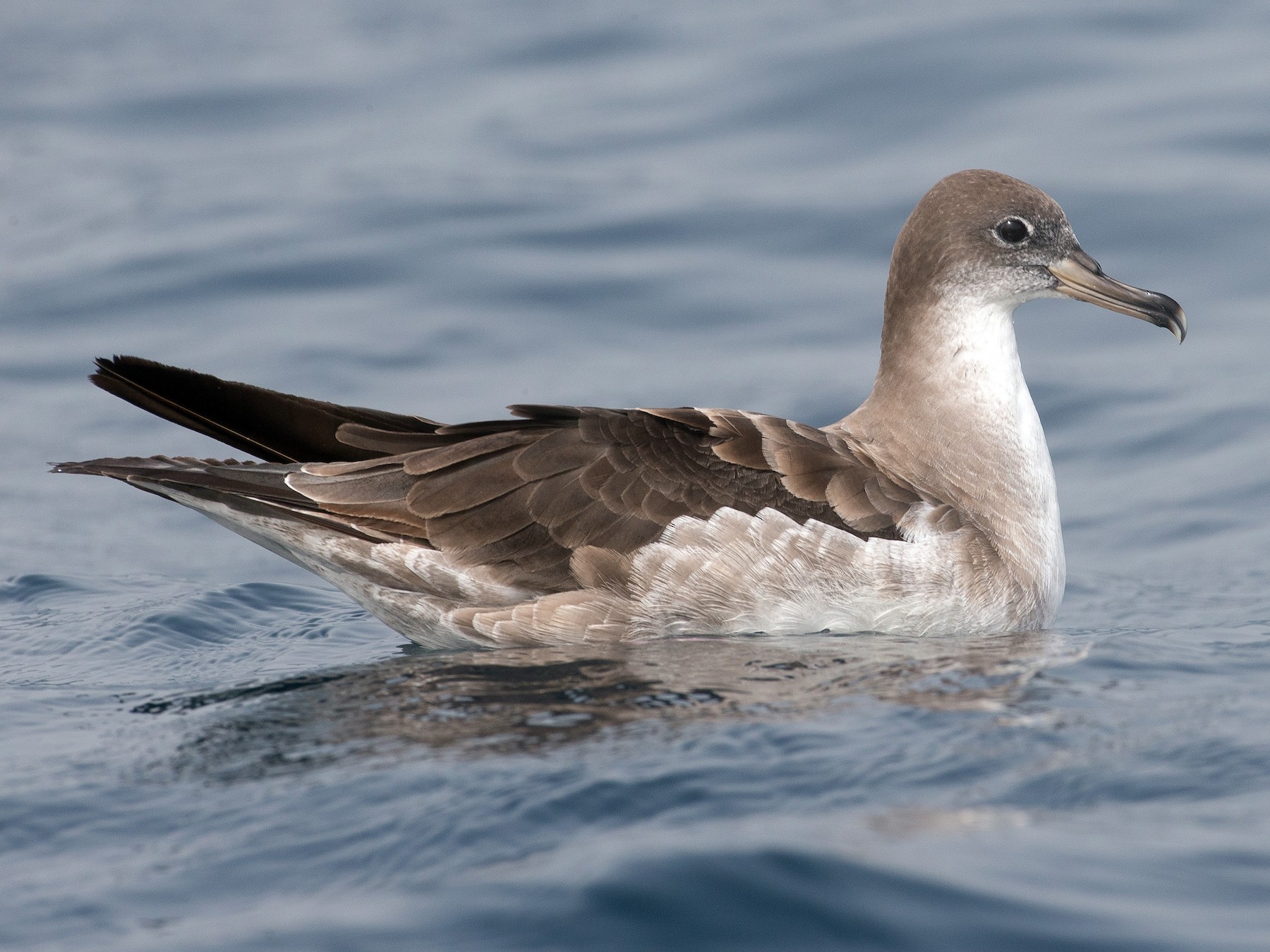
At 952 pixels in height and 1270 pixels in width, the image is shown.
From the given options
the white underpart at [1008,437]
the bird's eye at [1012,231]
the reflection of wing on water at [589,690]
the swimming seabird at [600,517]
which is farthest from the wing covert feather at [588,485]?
the bird's eye at [1012,231]

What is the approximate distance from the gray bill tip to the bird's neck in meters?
0.29

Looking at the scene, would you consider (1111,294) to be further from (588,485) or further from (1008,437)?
(588,485)

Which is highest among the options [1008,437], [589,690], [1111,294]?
[1111,294]

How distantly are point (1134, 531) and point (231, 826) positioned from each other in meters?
6.35

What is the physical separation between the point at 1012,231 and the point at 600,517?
2436mm

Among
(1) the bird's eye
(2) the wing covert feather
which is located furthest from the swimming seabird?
(1) the bird's eye

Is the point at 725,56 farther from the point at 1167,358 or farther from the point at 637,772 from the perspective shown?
the point at 637,772

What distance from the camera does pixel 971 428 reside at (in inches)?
307

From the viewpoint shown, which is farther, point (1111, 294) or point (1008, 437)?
point (1111, 294)

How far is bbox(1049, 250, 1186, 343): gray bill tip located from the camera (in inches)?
313

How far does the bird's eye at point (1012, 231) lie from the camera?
25.9ft

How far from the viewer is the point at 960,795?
5.16 meters

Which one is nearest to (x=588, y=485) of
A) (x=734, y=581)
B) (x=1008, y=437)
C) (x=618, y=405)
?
(x=734, y=581)

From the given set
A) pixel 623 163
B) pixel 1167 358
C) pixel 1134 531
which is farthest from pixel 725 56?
pixel 1134 531
